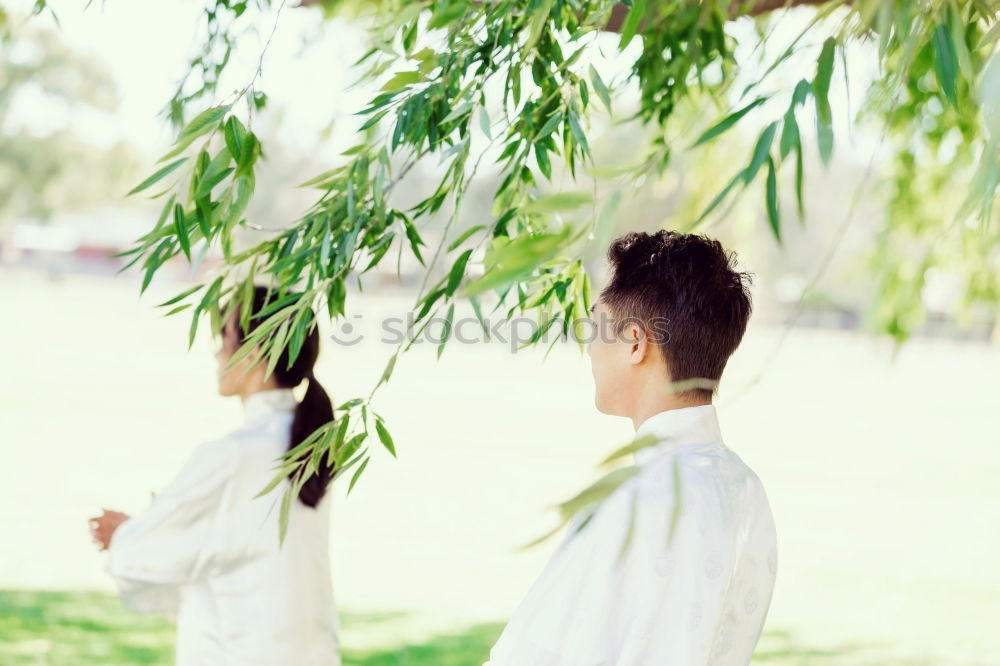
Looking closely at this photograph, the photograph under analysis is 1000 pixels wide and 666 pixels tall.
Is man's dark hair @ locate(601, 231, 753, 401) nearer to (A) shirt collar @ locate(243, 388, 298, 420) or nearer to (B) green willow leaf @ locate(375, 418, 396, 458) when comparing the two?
(B) green willow leaf @ locate(375, 418, 396, 458)

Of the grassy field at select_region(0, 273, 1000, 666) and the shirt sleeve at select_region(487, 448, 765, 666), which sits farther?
the grassy field at select_region(0, 273, 1000, 666)

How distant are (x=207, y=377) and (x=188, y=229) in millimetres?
22630

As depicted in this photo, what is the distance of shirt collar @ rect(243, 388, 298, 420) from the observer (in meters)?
2.67

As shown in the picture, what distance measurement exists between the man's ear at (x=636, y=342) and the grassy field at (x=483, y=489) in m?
0.27

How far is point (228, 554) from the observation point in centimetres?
260

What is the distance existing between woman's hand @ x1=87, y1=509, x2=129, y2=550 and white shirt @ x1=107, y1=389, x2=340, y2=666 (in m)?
0.03

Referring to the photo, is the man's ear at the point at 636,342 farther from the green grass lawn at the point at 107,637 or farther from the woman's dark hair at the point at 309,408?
the green grass lawn at the point at 107,637

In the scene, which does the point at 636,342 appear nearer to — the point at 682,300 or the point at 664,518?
the point at 682,300

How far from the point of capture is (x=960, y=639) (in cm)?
700

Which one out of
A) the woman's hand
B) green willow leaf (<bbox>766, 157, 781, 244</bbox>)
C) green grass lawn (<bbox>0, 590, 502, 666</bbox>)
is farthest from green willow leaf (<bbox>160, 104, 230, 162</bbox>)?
green grass lawn (<bbox>0, 590, 502, 666</bbox>)

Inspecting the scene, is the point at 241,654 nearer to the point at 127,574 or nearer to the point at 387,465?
the point at 127,574

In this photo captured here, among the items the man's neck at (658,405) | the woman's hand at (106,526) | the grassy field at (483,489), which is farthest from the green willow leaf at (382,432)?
the woman's hand at (106,526)

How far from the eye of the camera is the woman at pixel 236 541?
8.47ft

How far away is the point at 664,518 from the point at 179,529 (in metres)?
1.45
